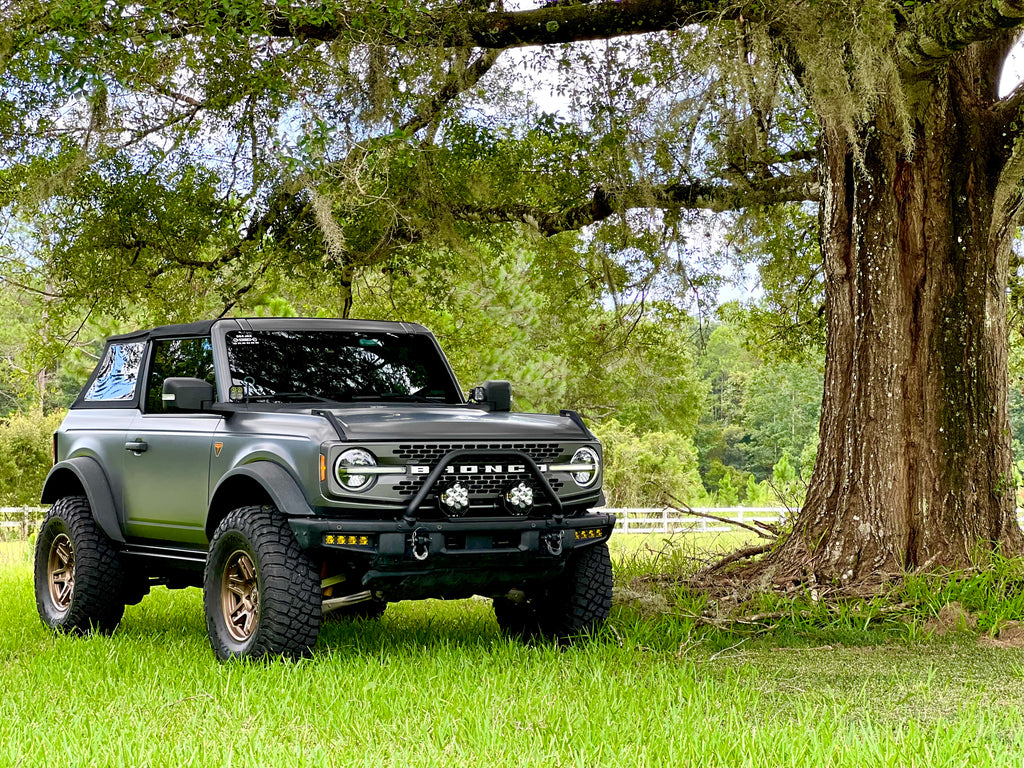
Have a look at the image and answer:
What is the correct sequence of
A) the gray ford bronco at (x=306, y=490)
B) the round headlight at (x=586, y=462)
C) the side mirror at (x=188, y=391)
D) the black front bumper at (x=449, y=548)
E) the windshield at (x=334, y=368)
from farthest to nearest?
the windshield at (x=334, y=368)
the round headlight at (x=586, y=462)
the side mirror at (x=188, y=391)
the gray ford bronco at (x=306, y=490)
the black front bumper at (x=449, y=548)

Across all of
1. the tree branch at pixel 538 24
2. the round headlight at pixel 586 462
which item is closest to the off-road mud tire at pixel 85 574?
the round headlight at pixel 586 462

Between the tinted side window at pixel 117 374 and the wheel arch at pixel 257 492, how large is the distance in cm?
156

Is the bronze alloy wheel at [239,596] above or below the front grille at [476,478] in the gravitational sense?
below

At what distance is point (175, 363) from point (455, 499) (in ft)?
8.25

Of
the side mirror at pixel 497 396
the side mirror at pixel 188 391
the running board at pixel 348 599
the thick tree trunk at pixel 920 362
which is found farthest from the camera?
the thick tree trunk at pixel 920 362

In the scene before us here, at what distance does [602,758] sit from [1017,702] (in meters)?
2.36

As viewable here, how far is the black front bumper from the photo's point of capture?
240 inches

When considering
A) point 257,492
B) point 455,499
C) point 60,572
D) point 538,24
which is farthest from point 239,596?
point 538,24

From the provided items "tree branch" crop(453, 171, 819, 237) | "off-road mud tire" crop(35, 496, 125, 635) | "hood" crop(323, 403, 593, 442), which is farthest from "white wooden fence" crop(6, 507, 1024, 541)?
"hood" crop(323, 403, 593, 442)

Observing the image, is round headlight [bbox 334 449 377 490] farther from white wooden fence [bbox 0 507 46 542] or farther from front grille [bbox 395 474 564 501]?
white wooden fence [bbox 0 507 46 542]

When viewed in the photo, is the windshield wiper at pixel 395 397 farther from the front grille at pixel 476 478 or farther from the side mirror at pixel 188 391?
the front grille at pixel 476 478

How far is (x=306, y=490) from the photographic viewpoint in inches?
244


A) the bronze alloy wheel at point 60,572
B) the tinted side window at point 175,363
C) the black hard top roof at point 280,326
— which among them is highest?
the black hard top roof at point 280,326

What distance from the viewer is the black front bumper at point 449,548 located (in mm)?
6090
